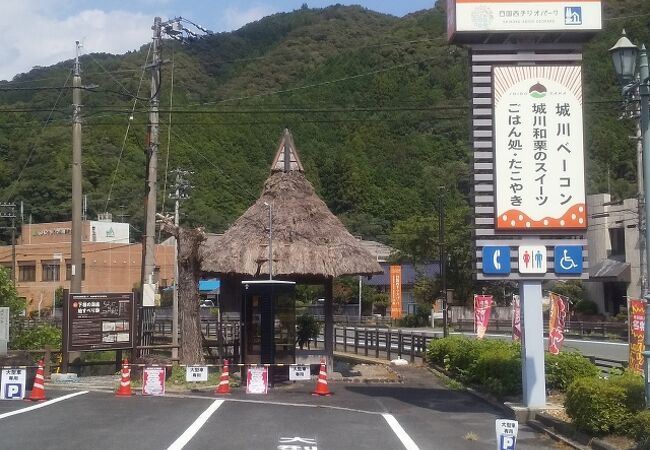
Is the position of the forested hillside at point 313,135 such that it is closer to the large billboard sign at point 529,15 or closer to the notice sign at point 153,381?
the notice sign at point 153,381

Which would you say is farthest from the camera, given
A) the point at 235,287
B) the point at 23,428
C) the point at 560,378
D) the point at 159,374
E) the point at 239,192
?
the point at 239,192

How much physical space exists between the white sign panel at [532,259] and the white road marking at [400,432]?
3642mm

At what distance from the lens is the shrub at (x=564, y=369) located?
53.3 feet

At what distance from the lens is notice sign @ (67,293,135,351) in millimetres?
21641

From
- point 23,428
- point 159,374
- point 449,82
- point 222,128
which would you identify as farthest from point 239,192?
point 23,428

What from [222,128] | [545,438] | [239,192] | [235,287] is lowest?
[545,438]

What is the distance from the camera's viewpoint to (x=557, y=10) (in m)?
15.1

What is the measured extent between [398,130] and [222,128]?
72.3 ft

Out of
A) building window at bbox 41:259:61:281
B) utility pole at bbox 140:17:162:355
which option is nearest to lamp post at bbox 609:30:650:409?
utility pole at bbox 140:17:162:355

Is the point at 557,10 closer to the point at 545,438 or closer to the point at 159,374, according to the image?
the point at 545,438

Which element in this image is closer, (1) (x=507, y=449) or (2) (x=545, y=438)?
(1) (x=507, y=449)

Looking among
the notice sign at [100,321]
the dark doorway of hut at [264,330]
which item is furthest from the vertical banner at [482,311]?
the notice sign at [100,321]

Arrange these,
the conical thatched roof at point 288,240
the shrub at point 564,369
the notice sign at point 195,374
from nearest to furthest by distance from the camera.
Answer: the shrub at point 564,369
the notice sign at point 195,374
the conical thatched roof at point 288,240

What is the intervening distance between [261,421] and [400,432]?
2.44 metres
